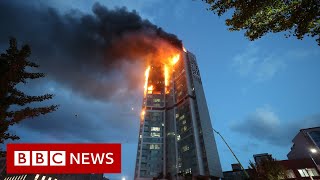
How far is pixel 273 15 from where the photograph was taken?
1255 cm

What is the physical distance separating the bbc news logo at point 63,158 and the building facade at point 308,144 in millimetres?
41970

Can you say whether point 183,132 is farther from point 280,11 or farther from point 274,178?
point 280,11

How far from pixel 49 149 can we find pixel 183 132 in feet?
317

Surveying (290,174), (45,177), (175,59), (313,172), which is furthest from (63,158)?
(175,59)

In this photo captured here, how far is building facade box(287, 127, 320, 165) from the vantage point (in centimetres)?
4278

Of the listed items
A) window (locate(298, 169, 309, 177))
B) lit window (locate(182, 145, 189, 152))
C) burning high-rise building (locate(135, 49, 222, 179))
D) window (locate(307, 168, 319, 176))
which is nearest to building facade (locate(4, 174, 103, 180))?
window (locate(298, 169, 309, 177))

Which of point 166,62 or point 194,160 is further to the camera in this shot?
point 166,62

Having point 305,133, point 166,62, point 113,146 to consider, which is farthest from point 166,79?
point 113,146

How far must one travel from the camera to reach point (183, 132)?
354 ft

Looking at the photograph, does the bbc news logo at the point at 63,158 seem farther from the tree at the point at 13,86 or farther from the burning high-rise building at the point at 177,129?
the burning high-rise building at the point at 177,129

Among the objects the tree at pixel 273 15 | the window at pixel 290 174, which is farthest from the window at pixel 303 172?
the tree at pixel 273 15

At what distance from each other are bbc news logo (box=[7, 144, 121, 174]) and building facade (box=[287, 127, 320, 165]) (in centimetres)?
4197

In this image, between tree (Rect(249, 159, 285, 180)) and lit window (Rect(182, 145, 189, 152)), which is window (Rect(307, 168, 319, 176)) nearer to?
tree (Rect(249, 159, 285, 180))

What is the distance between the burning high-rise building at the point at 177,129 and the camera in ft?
309
